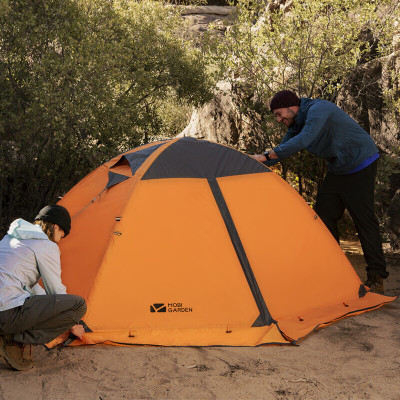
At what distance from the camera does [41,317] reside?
3.31m

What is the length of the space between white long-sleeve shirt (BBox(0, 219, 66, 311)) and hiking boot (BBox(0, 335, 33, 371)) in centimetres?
25

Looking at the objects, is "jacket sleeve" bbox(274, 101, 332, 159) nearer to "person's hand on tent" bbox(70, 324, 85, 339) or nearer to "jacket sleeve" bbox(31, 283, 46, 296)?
"person's hand on tent" bbox(70, 324, 85, 339)

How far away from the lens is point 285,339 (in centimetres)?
402

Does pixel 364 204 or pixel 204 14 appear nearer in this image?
pixel 364 204

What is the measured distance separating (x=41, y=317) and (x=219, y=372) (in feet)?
3.90

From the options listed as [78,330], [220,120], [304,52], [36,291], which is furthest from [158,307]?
[220,120]

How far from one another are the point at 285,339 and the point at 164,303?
945 millimetres

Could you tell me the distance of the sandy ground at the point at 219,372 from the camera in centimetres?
321

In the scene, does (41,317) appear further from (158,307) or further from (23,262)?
(158,307)

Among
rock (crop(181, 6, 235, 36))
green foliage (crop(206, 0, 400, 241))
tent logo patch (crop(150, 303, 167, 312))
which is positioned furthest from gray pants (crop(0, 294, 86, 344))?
rock (crop(181, 6, 235, 36))

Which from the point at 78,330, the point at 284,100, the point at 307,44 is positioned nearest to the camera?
the point at 78,330

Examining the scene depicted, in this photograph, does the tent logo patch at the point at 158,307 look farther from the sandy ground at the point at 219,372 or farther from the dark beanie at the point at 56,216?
the dark beanie at the point at 56,216

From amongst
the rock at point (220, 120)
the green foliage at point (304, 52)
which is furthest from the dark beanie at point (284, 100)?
the rock at point (220, 120)

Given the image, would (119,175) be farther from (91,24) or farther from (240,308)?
(91,24)
